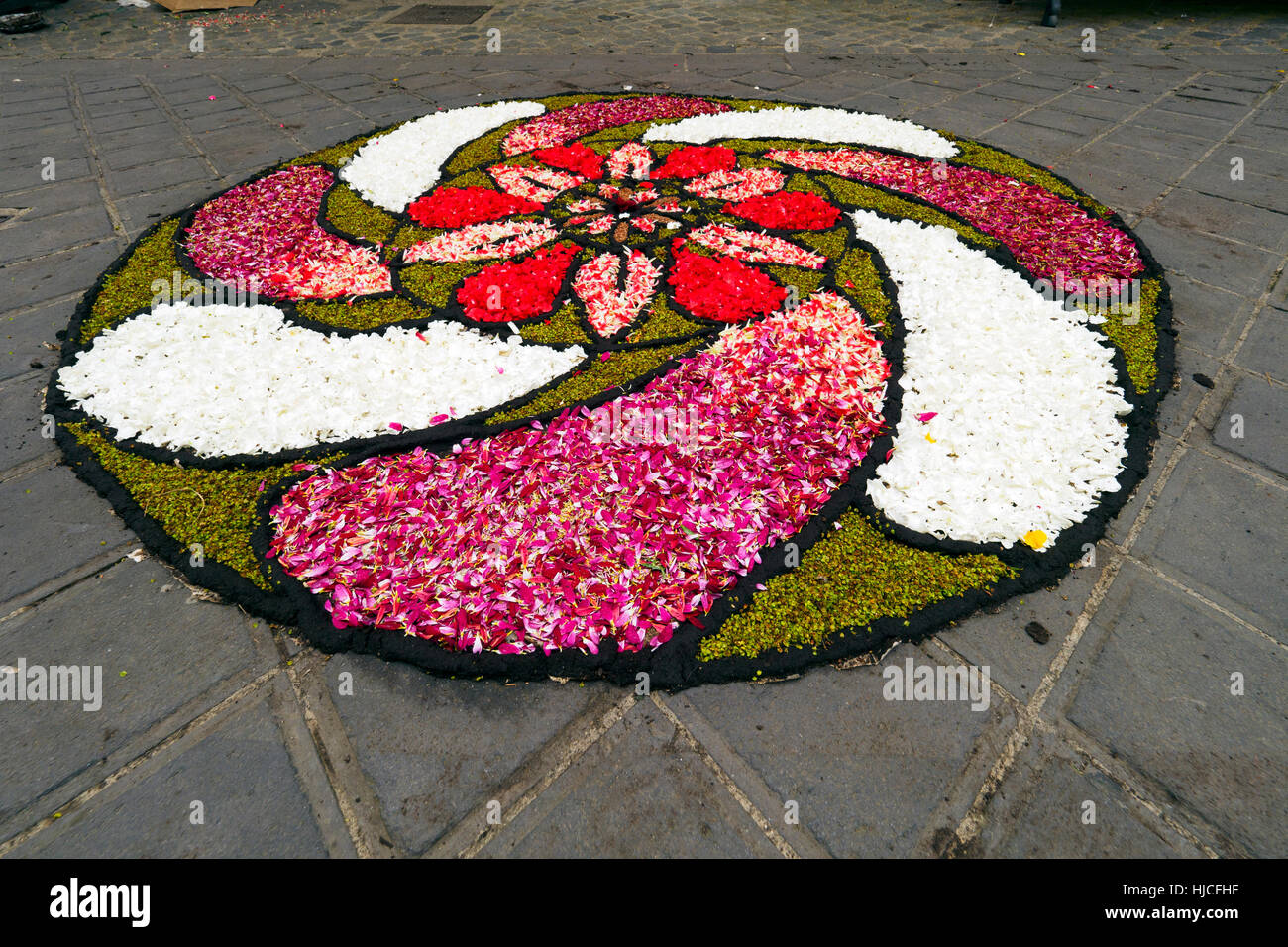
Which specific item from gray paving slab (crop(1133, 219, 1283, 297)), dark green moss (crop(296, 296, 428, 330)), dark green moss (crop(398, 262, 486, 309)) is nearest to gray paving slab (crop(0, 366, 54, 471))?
dark green moss (crop(296, 296, 428, 330))

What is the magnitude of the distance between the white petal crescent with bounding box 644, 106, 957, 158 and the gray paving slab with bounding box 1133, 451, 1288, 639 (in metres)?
4.06

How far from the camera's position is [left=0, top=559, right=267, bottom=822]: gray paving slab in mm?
1971

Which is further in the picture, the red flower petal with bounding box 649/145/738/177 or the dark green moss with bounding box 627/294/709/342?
the red flower petal with bounding box 649/145/738/177

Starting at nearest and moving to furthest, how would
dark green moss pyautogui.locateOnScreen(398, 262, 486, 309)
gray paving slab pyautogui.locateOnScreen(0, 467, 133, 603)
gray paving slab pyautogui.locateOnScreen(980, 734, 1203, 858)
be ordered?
gray paving slab pyautogui.locateOnScreen(980, 734, 1203, 858), gray paving slab pyautogui.locateOnScreen(0, 467, 133, 603), dark green moss pyautogui.locateOnScreen(398, 262, 486, 309)

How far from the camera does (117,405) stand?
322 centimetres

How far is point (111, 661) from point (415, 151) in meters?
5.23

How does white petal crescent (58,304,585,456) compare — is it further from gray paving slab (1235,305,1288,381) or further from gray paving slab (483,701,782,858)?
gray paving slab (1235,305,1288,381)

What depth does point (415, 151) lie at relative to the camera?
5.99m

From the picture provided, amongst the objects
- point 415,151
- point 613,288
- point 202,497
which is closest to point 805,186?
point 613,288

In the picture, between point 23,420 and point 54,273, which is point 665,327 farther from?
point 54,273

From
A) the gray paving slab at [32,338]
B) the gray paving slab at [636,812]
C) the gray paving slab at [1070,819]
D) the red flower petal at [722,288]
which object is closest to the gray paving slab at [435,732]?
the gray paving slab at [636,812]

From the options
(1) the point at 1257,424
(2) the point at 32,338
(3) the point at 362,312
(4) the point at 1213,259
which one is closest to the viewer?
(1) the point at 1257,424
